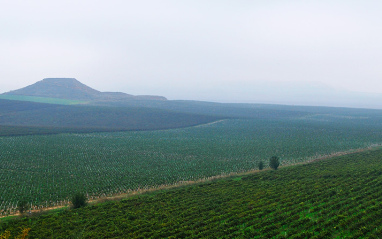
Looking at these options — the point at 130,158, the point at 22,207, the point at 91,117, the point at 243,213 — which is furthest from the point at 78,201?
the point at 91,117

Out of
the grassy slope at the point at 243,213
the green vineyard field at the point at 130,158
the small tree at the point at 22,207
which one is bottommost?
the green vineyard field at the point at 130,158

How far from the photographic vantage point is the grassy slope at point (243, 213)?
54.8 feet

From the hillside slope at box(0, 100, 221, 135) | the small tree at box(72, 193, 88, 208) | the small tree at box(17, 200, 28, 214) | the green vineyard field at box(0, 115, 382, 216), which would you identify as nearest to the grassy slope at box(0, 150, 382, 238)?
the small tree at box(72, 193, 88, 208)

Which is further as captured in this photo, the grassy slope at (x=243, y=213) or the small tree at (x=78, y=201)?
the small tree at (x=78, y=201)

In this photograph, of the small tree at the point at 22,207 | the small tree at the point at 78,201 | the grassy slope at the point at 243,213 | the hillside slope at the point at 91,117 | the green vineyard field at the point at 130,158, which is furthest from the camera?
the hillside slope at the point at 91,117

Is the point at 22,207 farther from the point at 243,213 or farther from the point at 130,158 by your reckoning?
the point at 130,158

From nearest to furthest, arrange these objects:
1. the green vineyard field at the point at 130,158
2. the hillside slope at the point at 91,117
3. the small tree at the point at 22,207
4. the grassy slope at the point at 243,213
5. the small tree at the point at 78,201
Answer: the grassy slope at the point at 243,213, the small tree at the point at 22,207, the small tree at the point at 78,201, the green vineyard field at the point at 130,158, the hillside slope at the point at 91,117

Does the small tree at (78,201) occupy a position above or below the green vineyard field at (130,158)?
above

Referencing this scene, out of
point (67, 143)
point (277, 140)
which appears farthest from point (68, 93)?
point (277, 140)

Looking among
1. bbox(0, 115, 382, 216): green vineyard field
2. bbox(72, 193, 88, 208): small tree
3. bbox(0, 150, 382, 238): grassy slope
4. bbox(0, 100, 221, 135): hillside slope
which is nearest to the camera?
bbox(0, 150, 382, 238): grassy slope

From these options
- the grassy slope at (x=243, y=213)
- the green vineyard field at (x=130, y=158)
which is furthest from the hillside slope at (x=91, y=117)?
the grassy slope at (x=243, y=213)

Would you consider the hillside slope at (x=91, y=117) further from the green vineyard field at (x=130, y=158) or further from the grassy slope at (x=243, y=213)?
the grassy slope at (x=243, y=213)

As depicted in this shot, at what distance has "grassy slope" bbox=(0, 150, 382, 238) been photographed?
658 inches

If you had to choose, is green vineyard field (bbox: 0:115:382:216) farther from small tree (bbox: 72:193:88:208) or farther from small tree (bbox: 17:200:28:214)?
small tree (bbox: 72:193:88:208)
